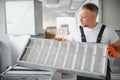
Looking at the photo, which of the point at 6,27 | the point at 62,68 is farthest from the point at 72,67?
the point at 6,27

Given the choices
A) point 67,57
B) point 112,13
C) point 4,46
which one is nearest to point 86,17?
point 67,57

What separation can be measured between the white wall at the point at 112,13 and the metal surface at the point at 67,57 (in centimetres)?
258

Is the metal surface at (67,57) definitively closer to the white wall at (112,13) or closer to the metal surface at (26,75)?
the metal surface at (26,75)

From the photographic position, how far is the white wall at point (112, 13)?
362cm

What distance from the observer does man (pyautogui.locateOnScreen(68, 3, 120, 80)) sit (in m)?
1.35

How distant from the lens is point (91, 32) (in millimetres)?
1421

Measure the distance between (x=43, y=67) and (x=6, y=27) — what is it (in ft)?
7.30

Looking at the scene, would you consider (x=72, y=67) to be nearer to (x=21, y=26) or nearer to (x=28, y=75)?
(x=28, y=75)

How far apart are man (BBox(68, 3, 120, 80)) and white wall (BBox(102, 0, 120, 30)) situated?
7.46ft

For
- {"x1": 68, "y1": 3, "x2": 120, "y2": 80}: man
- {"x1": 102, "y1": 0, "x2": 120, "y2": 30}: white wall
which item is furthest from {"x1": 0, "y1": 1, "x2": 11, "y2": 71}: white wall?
{"x1": 68, "y1": 3, "x2": 120, "y2": 80}: man

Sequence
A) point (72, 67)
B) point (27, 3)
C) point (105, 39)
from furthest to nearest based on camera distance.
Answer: point (27, 3), point (105, 39), point (72, 67)

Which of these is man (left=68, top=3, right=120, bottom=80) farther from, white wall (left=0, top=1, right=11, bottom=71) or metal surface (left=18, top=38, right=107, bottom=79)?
white wall (left=0, top=1, right=11, bottom=71)

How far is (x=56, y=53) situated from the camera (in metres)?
1.17

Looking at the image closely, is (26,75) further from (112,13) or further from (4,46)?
(112,13)
